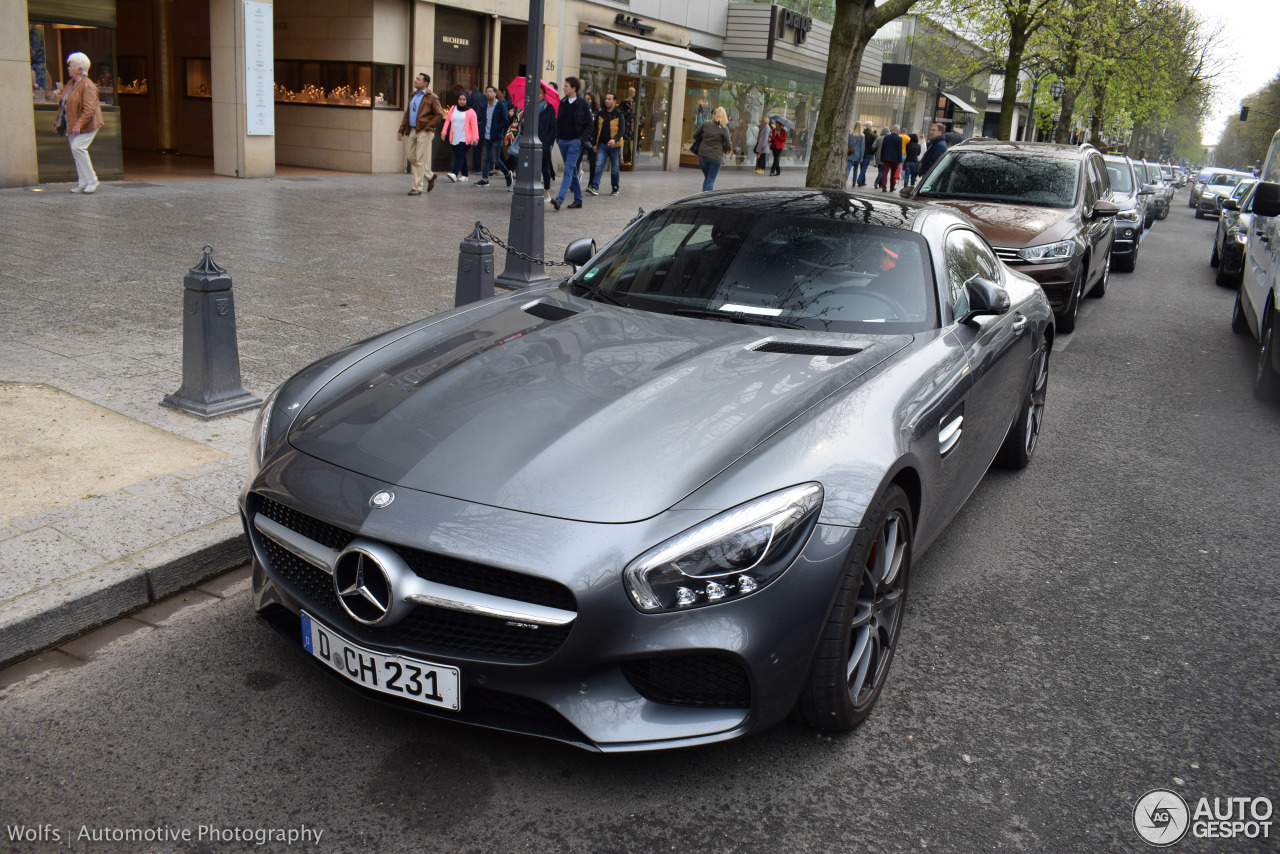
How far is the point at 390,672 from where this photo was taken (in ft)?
8.32

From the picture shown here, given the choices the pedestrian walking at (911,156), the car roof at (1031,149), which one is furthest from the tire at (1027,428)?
the pedestrian walking at (911,156)

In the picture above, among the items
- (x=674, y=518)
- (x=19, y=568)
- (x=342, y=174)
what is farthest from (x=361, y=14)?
(x=674, y=518)

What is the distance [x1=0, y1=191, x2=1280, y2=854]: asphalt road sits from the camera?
250cm

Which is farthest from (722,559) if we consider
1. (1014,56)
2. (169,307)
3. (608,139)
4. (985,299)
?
(1014,56)

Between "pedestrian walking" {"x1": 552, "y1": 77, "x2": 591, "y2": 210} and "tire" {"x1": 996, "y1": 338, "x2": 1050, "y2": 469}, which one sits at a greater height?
"pedestrian walking" {"x1": 552, "y1": 77, "x2": 591, "y2": 210}

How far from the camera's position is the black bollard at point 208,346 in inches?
200

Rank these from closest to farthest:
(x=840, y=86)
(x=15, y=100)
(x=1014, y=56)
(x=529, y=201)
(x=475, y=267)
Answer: (x=475, y=267)
(x=529, y=201)
(x=15, y=100)
(x=840, y=86)
(x=1014, y=56)

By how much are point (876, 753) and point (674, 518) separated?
1.00 metres

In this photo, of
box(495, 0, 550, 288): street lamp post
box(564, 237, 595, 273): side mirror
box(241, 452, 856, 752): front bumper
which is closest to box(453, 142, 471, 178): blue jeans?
box(495, 0, 550, 288): street lamp post

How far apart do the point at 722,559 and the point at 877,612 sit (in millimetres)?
767

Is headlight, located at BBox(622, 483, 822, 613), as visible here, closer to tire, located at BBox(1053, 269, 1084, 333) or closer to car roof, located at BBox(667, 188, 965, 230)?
car roof, located at BBox(667, 188, 965, 230)

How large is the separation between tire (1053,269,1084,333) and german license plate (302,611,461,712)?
316 inches

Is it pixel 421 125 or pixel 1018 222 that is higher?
pixel 421 125

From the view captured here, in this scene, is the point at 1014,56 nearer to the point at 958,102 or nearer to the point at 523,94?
the point at 523,94
